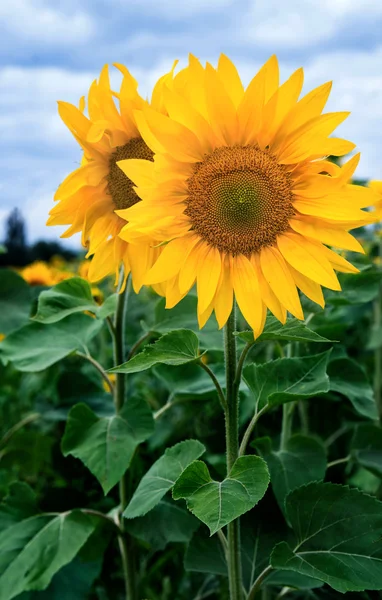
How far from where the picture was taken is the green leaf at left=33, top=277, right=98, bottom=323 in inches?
58.8

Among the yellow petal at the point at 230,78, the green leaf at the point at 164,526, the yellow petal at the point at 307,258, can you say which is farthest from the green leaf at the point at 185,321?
the yellow petal at the point at 230,78

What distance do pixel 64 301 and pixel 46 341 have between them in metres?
0.16

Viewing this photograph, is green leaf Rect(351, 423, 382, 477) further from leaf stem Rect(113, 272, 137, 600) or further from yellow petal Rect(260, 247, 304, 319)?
yellow petal Rect(260, 247, 304, 319)

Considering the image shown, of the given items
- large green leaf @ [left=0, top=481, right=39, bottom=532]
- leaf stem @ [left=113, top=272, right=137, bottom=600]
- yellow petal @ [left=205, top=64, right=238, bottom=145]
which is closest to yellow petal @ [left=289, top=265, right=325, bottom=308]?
yellow petal @ [left=205, top=64, right=238, bottom=145]

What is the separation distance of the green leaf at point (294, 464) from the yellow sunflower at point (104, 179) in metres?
0.46

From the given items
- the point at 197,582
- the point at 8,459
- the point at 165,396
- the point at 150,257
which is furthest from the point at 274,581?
the point at 165,396

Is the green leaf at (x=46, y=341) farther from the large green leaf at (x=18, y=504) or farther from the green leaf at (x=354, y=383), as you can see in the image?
the green leaf at (x=354, y=383)

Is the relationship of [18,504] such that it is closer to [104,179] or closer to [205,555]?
[205,555]

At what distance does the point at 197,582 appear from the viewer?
2184 millimetres

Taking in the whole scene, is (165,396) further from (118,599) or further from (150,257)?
(150,257)

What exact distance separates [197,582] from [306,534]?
1.10 m

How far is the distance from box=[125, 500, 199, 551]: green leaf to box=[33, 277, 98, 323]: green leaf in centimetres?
44

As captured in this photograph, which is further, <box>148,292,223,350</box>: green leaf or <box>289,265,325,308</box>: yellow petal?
<box>148,292,223,350</box>: green leaf

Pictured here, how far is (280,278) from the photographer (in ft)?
3.61
